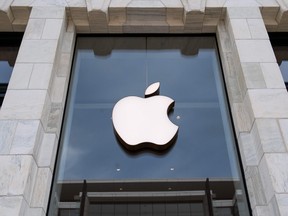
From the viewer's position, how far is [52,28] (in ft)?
21.1

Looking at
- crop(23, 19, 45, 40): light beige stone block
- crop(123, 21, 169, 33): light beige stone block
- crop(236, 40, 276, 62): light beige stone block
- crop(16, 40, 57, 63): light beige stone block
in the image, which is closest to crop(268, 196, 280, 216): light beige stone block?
crop(236, 40, 276, 62): light beige stone block

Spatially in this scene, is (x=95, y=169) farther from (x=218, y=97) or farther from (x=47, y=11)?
(x=47, y=11)

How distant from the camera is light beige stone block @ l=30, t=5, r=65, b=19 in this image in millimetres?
6672

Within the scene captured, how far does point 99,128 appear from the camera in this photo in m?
5.89

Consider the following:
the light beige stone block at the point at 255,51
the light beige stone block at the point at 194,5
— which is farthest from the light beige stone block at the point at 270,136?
the light beige stone block at the point at 194,5

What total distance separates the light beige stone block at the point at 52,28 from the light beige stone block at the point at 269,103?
3.50m

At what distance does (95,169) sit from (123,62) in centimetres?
244

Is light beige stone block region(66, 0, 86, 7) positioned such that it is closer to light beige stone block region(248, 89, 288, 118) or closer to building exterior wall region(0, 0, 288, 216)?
building exterior wall region(0, 0, 288, 216)

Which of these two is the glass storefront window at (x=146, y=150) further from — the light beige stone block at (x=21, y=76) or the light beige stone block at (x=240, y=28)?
the light beige stone block at (x=21, y=76)

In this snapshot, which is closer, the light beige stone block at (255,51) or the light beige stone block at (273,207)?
the light beige stone block at (273,207)

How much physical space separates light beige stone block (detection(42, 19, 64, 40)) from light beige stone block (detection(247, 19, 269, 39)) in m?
3.50

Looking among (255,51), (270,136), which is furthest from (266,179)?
(255,51)

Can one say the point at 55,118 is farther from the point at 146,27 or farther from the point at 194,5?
the point at 194,5

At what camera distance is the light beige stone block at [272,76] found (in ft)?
18.3
